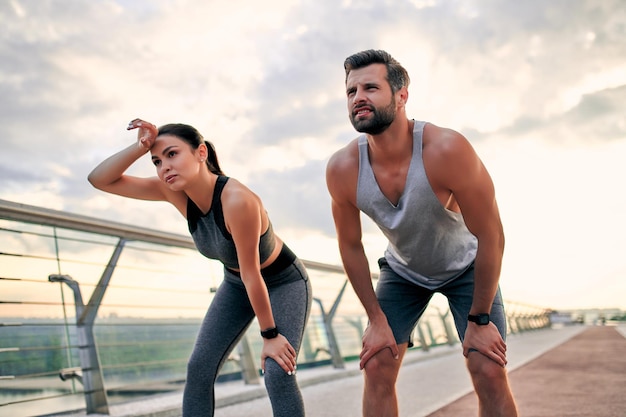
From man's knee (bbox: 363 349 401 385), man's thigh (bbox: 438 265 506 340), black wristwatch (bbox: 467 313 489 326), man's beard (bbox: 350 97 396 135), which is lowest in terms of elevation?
man's knee (bbox: 363 349 401 385)

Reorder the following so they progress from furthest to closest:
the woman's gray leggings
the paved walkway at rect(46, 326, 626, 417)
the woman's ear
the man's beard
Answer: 1. the paved walkway at rect(46, 326, 626, 417)
2. the woman's ear
3. the woman's gray leggings
4. the man's beard

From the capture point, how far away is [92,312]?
487 centimetres

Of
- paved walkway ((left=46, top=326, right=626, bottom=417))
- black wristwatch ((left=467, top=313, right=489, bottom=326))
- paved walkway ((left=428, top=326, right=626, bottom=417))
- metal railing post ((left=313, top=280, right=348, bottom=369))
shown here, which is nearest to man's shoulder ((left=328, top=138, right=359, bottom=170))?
black wristwatch ((left=467, top=313, right=489, bottom=326))

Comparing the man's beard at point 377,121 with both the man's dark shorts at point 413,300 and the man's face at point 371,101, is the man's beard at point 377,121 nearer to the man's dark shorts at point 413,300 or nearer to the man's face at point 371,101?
the man's face at point 371,101

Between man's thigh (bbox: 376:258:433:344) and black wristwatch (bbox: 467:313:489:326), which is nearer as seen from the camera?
black wristwatch (bbox: 467:313:489:326)

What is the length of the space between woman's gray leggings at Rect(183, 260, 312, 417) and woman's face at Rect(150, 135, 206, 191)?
1.88 ft

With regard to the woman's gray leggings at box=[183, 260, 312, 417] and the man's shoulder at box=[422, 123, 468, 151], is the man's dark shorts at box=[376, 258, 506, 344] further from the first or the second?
the man's shoulder at box=[422, 123, 468, 151]

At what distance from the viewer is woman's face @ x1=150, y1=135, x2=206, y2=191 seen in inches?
110

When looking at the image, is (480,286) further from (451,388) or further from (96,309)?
(451,388)

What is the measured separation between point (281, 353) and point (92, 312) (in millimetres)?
2662

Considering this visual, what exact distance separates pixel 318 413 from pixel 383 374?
249 cm

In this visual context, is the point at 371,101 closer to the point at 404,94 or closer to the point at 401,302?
the point at 404,94

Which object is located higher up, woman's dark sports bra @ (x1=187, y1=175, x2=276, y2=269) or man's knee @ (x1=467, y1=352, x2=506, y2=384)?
woman's dark sports bra @ (x1=187, y1=175, x2=276, y2=269)

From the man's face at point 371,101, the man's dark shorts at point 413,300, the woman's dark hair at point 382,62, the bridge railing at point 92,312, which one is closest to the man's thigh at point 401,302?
the man's dark shorts at point 413,300
